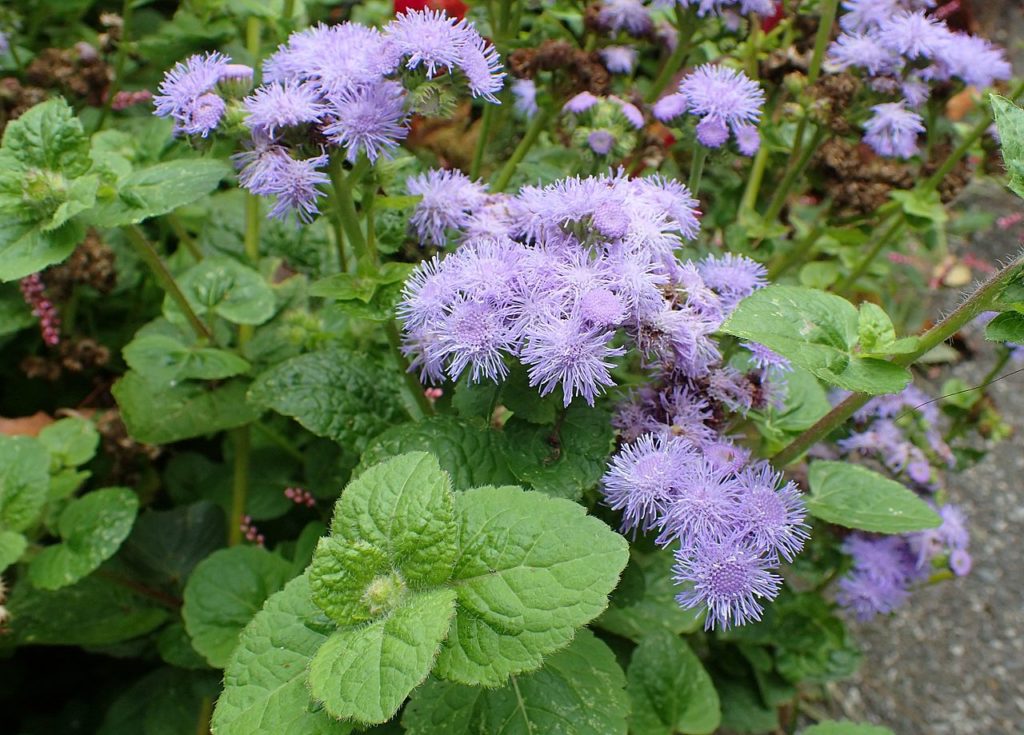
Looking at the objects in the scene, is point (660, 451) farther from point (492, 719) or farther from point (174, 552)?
point (174, 552)

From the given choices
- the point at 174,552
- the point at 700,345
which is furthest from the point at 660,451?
the point at 174,552

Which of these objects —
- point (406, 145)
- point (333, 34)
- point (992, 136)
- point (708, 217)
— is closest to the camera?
point (333, 34)

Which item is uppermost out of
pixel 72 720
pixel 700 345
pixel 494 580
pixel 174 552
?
pixel 700 345

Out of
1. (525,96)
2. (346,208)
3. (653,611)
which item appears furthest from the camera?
(525,96)

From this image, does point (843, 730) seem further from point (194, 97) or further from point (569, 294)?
point (194, 97)

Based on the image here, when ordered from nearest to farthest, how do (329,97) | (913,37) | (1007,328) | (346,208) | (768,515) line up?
(1007,328) → (768,515) → (329,97) → (346,208) → (913,37)

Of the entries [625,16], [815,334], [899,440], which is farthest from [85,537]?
[899,440]

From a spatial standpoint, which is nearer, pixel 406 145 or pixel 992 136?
pixel 992 136
